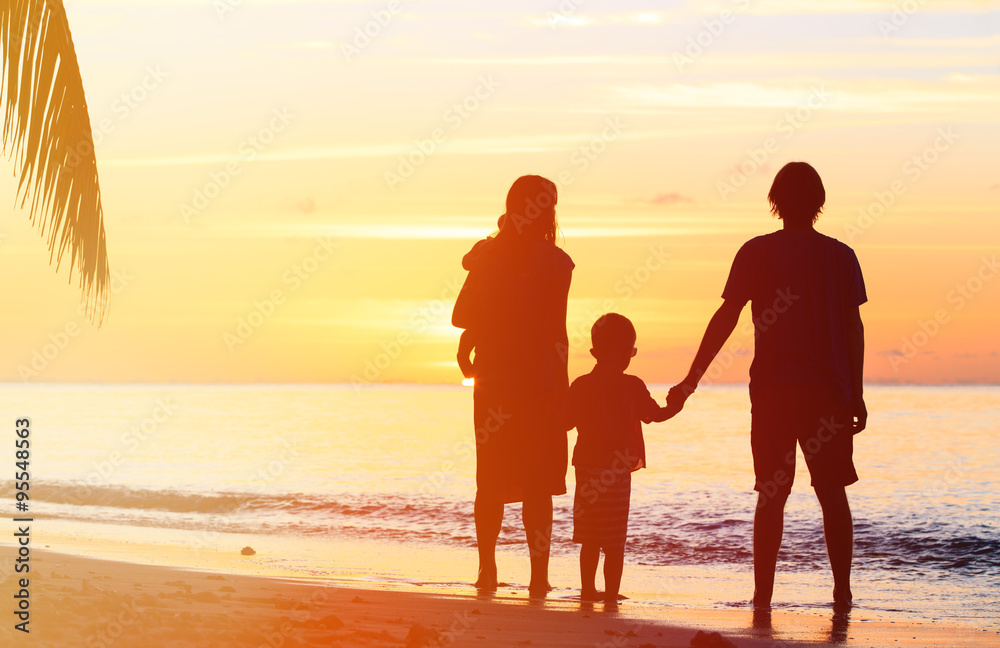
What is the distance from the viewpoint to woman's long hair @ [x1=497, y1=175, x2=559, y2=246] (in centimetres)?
503

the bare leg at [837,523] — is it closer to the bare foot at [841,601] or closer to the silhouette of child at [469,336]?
the bare foot at [841,601]

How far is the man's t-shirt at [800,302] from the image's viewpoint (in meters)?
4.59

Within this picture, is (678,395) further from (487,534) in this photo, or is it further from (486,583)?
(486,583)

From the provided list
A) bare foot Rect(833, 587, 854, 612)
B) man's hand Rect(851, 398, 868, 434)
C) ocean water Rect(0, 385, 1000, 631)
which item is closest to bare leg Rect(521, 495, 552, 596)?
ocean water Rect(0, 385, 1000, 631)

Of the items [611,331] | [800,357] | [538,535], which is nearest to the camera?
[800,357]

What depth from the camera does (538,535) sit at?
16.9 ft

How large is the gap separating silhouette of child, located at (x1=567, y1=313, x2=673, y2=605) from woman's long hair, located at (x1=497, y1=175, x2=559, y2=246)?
24.2 inches

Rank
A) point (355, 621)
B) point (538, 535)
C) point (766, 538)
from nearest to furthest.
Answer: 1. point (355, 621)
2. point (766, 538)
3. point (538, 535)

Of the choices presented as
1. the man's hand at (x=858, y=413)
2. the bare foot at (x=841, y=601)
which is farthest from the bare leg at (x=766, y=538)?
the man's hand at (x=858, y=413)

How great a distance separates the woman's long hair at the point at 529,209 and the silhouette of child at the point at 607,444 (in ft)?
2.02

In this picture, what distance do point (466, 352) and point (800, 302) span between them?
1707 mm

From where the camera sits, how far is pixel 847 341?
15.3ft

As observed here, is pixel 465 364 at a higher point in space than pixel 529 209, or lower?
lower

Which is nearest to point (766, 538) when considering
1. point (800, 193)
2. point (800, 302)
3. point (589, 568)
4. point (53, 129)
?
point (589, 568)
